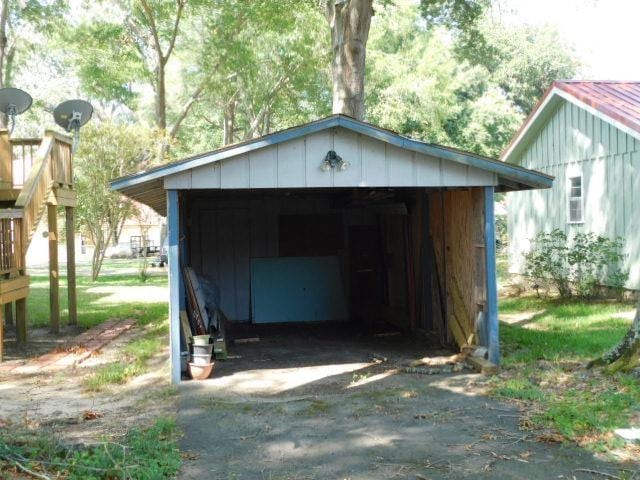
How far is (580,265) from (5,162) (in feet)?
36.0

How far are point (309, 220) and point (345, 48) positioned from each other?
12.1 feet

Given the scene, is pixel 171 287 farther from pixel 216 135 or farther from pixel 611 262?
pixel 216 135

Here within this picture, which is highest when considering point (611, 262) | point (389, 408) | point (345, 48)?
point (345, 48)

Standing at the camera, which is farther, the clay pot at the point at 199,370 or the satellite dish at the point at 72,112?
the satellite dish at the point at 72,112

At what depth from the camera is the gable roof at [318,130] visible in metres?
7.13

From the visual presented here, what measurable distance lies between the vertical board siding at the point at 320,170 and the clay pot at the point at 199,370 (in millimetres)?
2049

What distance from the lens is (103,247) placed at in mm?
21703

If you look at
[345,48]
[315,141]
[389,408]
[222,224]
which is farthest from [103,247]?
[389,408]

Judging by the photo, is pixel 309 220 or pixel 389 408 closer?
pixel 389 408

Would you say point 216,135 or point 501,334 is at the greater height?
point 216,135

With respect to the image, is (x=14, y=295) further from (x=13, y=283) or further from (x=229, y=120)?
(x=229, y=120)

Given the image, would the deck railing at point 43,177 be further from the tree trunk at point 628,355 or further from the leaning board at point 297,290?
the tree trunk at point 628,355

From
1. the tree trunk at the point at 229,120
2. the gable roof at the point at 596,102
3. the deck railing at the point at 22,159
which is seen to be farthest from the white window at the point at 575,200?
the tree trunk at the point at 229,120

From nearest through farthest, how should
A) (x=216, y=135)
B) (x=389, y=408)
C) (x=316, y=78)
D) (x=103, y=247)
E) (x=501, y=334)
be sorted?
(x=389, y=408) → (x=501, y=334) → (x=103, y=247) → (x=316, y=78) → (x=216, y=135)
